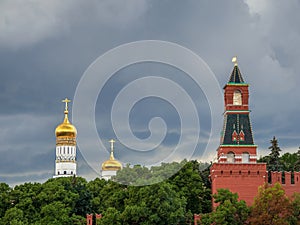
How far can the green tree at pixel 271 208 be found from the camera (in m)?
49.3

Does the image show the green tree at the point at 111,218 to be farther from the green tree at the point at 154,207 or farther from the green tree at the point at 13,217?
the green tree at the point at 13,217

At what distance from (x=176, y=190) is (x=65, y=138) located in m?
38.1

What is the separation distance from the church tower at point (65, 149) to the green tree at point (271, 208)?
1754 inches

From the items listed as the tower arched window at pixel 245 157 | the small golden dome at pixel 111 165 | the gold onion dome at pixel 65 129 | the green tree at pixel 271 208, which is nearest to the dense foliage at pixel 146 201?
the green tree at pixel 271 208

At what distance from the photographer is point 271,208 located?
164ft

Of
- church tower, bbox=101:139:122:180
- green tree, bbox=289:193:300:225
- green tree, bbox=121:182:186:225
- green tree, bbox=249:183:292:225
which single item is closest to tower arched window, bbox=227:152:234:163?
green tree, bbox=249:183:292:225

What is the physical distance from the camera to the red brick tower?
54281 millimetres

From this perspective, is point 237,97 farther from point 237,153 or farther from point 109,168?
point 109,168

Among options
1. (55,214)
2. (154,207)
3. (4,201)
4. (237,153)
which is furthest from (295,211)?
(4,201)

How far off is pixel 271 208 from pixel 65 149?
4705 cm

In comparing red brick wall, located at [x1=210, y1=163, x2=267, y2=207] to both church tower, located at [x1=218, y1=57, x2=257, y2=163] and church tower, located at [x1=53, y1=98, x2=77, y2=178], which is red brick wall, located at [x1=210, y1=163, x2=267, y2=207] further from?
church tower, located at [x1=53, y1=98, x2=77, y2=178]

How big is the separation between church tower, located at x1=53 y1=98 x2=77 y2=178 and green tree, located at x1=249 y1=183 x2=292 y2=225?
44.5 metres

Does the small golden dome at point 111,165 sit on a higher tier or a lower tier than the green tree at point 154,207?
higher

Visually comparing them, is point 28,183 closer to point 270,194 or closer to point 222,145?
point 222,145
